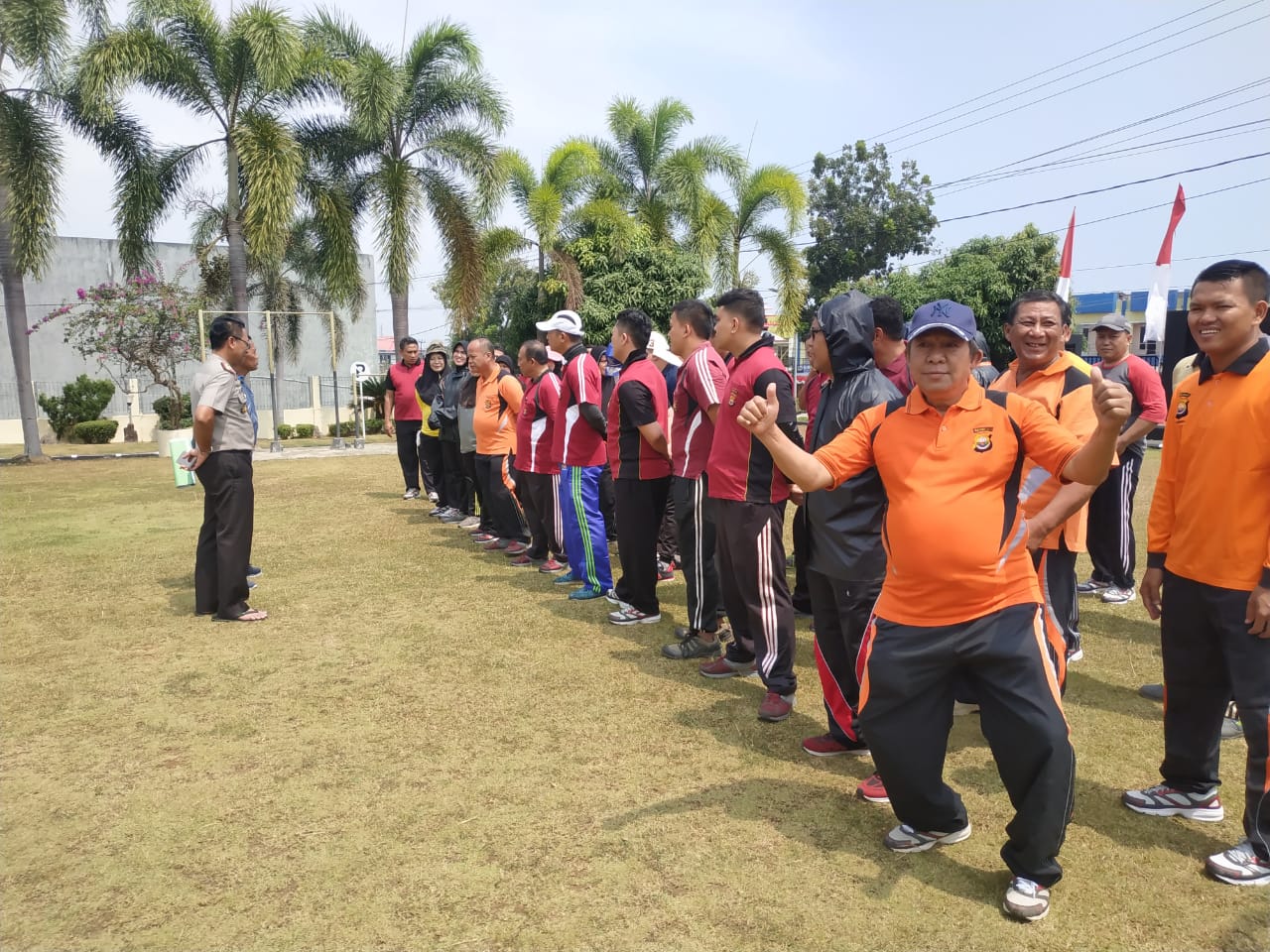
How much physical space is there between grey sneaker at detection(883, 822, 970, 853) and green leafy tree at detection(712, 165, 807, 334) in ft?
65.3

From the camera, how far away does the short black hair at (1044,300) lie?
3.98 meters

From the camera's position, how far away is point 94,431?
22.9m

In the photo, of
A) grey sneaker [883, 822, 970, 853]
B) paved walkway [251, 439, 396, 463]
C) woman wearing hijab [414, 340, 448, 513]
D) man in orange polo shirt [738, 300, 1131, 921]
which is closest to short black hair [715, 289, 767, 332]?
man in orange polo shirt [738, 300, 1131, 921]

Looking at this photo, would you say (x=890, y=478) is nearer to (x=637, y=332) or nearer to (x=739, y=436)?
(x=739, y=436)

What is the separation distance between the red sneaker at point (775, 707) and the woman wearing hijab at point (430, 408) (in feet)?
21.7

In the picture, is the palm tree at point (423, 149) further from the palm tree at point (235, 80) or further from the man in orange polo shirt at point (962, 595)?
the man in orange polo shirt at point (962, 595)

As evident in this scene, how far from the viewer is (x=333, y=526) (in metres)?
9.59

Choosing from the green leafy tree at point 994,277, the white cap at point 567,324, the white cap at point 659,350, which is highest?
the green leafy tree at point 994,277

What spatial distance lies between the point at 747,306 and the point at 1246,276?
207cm

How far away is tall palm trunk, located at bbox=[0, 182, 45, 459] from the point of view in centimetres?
1720

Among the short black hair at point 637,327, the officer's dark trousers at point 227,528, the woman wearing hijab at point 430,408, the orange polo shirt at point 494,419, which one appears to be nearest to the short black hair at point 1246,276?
the short black hair at point 637,327

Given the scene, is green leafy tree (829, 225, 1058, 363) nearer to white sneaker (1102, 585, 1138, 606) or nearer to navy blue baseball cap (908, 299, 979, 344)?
white sneaker (1102, 585, 1138, 606)

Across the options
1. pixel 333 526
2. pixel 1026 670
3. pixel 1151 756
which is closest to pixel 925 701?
pixel 1026 670

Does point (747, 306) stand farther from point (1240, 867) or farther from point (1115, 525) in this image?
point (1115, 525)
